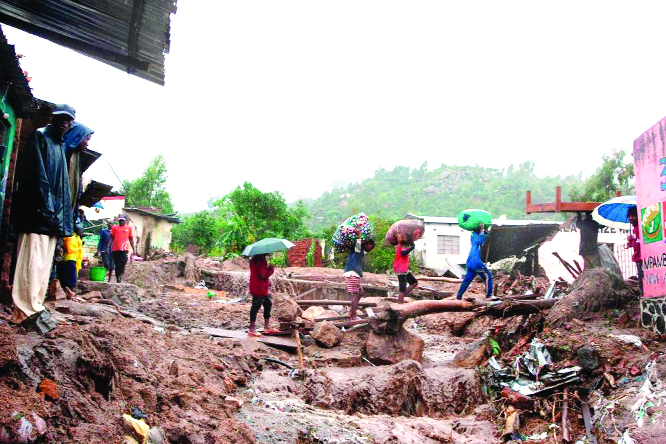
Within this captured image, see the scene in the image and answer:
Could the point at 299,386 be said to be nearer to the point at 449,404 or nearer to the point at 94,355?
the point at 449,404

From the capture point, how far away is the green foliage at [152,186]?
1753 inches

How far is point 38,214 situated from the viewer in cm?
448

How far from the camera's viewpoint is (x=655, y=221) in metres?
6.77

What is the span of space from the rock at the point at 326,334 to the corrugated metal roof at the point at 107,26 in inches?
193

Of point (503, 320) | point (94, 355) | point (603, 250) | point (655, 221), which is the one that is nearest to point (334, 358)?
point (503, 320)

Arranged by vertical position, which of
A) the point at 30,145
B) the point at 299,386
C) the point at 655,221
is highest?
the point at 30,145

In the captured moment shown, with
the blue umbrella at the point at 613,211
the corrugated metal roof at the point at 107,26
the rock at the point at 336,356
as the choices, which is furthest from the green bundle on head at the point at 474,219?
the corrugated metal roof at the point at 107,26

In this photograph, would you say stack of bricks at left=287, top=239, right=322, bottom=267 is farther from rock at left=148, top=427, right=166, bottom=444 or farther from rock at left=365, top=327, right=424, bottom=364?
rock at left=148, top=427, right=166, bottom=444

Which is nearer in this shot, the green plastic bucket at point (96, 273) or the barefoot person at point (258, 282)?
the barefoot person at point (258, 282)

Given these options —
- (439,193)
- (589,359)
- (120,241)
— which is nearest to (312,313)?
(120,241)

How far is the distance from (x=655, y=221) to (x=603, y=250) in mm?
6411

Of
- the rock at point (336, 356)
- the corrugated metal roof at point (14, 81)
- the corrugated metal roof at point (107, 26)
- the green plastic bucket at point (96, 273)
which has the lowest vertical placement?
the rock at point (336, 356)

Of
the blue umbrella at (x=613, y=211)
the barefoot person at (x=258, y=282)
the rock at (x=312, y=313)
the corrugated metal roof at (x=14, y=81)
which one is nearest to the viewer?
the corrugated metal roof at (x=14, y=81)

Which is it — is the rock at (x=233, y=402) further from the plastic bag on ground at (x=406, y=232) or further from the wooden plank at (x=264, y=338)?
the plastic bag on ground at (x=406, y=232)
